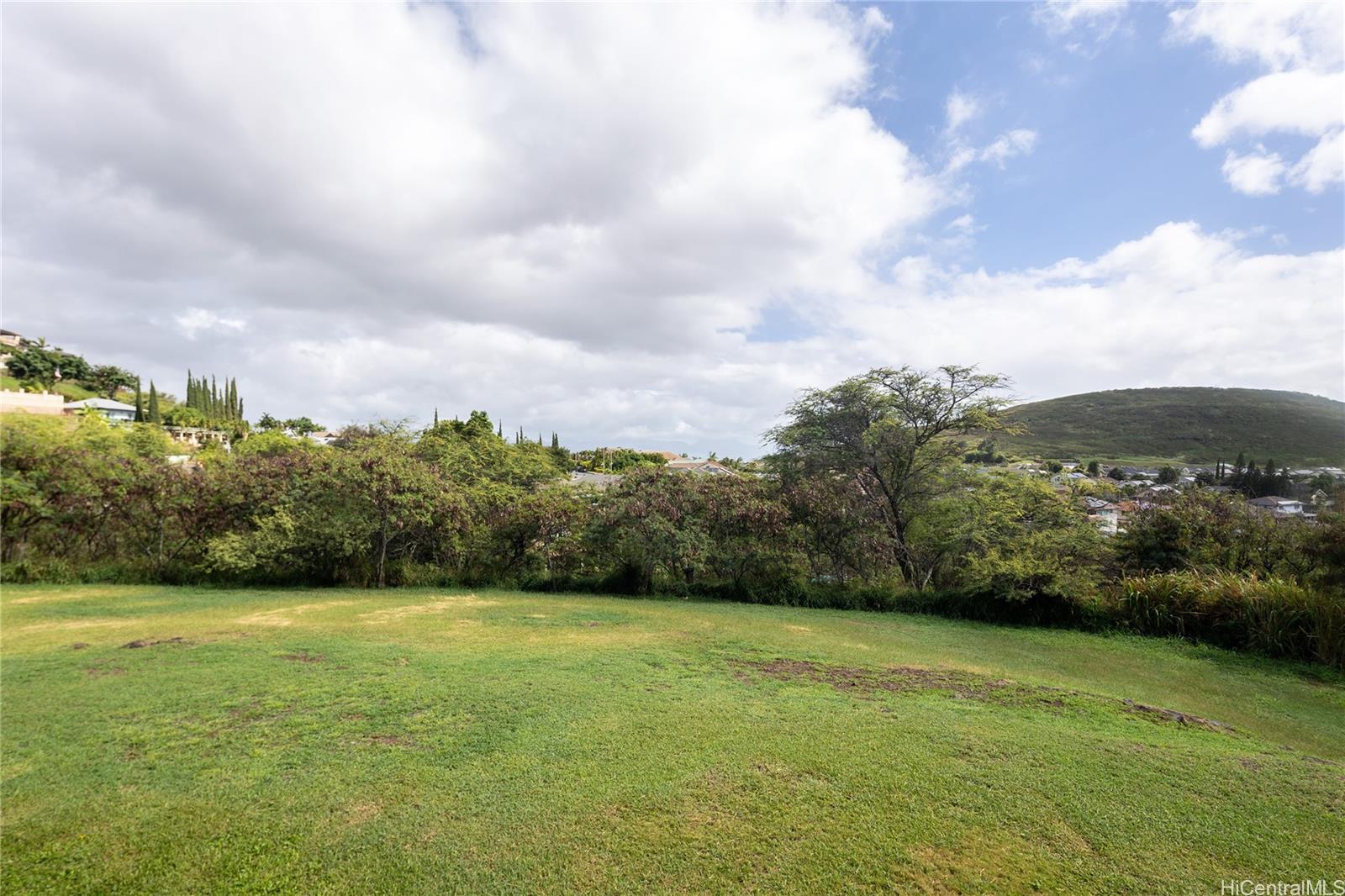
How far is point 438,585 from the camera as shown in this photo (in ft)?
39.3

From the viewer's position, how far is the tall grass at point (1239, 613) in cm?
723

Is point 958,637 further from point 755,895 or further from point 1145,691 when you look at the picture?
point 755,895

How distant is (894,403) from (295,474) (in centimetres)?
1435

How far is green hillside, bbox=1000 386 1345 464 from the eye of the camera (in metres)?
49.3

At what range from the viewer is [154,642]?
20.9ft

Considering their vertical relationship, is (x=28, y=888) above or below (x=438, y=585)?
above

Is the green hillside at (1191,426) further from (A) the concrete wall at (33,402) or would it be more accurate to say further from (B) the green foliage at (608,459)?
(A) the concrete wall at (33,402)

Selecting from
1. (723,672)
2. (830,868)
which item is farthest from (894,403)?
(830,868)

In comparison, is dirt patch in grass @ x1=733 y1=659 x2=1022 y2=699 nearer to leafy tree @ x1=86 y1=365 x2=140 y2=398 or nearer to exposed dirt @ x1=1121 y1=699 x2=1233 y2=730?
exposed dirt @ x1=1121 y1=699 x2=1233 y2=730

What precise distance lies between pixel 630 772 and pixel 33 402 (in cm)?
5385

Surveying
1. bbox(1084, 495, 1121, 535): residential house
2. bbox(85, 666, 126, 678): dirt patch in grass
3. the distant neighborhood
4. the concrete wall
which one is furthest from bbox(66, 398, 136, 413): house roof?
bbox(1084, 495, 1121, 535): residential house

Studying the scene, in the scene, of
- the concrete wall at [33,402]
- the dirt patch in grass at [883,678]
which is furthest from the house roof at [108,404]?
the dirt patch in grass at [883,678]

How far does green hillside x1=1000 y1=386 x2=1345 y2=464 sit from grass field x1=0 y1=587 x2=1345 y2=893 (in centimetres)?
4714

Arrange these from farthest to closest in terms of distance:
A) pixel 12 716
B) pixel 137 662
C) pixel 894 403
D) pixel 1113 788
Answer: pixel 894 403
pixel 137 662
pixel 12 716
pixel 1113 788
